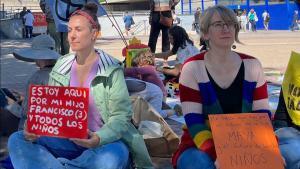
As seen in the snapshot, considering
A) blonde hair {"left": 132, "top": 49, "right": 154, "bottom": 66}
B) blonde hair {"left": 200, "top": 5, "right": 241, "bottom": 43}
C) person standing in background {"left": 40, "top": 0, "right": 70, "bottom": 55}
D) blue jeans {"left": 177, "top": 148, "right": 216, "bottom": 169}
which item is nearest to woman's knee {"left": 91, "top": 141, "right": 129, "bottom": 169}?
blue jeans {"left": 177, "top": 148, "right": 216, "bottom": 169}

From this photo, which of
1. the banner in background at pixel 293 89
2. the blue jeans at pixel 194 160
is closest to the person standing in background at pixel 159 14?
the banner in background at pixel 293 89

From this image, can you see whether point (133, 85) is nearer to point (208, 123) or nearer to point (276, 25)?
point (208, 123)

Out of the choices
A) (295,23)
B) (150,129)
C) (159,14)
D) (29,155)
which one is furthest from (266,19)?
(29,155)

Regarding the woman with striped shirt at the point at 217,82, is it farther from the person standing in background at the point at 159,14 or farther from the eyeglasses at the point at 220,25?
→ the person standing in background at the point at 159,14

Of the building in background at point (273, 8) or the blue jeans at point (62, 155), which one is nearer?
the blue jeans at point (62, 155)

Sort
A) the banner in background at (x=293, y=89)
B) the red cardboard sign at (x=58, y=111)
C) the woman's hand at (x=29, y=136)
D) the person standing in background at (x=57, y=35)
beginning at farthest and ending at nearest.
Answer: the person standing in background at (x=57, y=35)
the banner in background at (x=293, y=89)
the woman's hand at (x=29, y=136)
the red cardboard sign at (x=58, y=111)

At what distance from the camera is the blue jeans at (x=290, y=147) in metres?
3.09

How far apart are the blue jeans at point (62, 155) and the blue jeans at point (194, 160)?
1.04 ft

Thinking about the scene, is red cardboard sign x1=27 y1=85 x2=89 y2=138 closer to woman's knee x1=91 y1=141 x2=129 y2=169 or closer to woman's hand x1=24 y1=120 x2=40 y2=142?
woman's hand x1=24 y1=120 x2=40 y2=142

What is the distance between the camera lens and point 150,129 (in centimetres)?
423

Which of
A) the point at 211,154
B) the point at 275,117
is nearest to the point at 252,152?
the point at 211,154

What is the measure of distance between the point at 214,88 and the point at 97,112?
Result: 686 mm

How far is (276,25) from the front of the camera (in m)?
37.1

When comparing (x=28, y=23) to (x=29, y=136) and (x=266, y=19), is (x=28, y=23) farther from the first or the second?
(x=29, y=136)
